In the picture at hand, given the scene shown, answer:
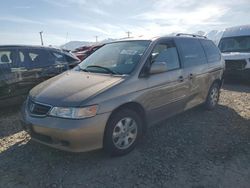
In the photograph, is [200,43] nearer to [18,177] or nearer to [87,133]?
[87,133]

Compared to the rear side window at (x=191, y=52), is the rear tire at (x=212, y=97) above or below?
below

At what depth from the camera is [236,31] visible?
37.5ft

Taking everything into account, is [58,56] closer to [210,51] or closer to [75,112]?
[210,51]

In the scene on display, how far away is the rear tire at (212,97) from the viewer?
6.32 m

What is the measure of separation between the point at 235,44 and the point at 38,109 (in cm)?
957

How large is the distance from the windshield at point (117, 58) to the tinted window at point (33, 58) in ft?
6.63

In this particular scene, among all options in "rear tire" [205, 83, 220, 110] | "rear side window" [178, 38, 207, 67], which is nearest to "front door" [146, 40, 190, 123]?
"rear side window" [178, 38, 207, 67]

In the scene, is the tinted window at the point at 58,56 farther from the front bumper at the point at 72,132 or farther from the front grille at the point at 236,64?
the front grille at the point at 236,64

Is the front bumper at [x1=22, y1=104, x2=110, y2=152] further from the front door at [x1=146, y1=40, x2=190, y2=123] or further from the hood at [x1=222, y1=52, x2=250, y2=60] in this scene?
the hood at [x1=222, y1=52, x2=250, y2=60]

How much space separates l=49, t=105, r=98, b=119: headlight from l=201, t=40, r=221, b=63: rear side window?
139 inches

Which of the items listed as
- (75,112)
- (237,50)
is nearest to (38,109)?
(75,112)

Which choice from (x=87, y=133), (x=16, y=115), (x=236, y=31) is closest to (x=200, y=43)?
(x=87, y=133)

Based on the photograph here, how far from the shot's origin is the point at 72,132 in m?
3.49

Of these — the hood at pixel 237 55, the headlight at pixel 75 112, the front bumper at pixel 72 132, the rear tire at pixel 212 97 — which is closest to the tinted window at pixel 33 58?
the front bumper at pixel 72 132
